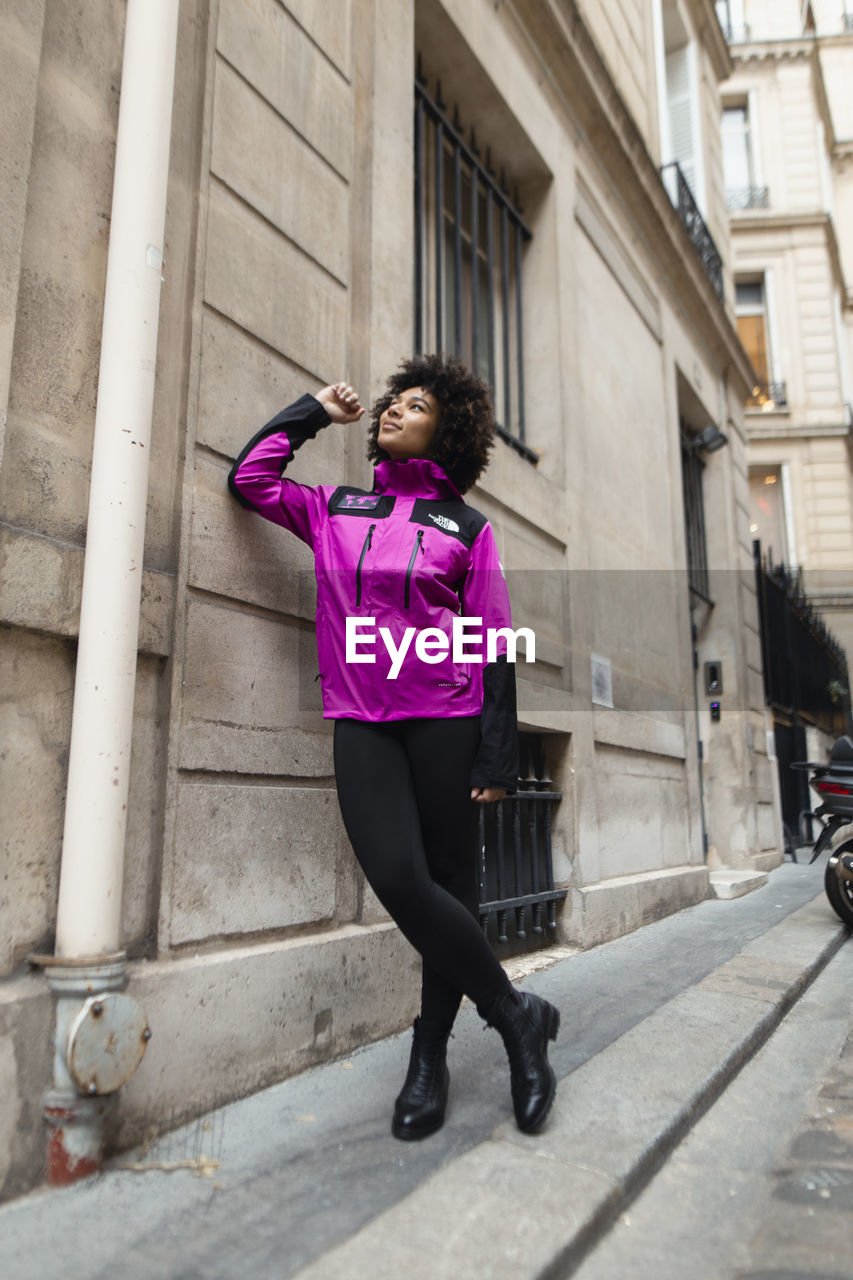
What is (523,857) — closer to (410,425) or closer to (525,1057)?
(525,1057)

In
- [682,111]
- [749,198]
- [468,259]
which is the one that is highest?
[749,198]

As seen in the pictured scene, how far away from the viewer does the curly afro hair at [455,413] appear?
109 inches

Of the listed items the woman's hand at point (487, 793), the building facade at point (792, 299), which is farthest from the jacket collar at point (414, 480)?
the building facade at point (792, 299)

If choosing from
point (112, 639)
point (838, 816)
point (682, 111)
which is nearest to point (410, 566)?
point (112, 639)

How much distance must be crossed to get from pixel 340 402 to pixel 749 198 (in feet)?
71.3

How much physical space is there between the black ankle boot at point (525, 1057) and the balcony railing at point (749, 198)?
22.2 m

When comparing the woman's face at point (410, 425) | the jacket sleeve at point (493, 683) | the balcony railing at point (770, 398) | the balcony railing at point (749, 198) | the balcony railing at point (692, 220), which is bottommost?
the jacket sleeve at point (493, 683)

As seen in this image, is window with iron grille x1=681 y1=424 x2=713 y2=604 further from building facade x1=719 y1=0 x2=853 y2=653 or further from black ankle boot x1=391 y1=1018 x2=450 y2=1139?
building facade x1=719 y1=0 x2=853 y2=653

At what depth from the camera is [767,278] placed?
20469 millimetres

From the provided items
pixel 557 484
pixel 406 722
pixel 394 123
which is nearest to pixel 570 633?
pixel 557 484

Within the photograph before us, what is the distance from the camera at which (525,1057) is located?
2.28m

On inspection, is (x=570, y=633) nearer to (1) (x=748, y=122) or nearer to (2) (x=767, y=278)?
(2) (x=767, y=278)

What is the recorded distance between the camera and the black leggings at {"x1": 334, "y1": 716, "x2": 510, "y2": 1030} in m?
2.22

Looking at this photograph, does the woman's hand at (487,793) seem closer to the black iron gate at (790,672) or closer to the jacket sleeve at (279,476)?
the jacket sleeve at (279,476)
